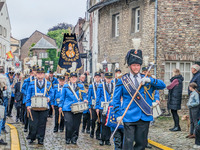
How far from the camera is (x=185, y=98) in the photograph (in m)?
17.2

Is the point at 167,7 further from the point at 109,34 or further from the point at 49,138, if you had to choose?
the point at 49,138

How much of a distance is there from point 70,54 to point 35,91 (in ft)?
39.7

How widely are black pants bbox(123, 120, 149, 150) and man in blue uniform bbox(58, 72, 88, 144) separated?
13.4 feet

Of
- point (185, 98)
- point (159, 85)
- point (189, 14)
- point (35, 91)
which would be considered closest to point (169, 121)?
point (185, 98)

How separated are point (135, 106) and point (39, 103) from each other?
402 cm

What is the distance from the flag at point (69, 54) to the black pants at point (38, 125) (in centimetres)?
1121

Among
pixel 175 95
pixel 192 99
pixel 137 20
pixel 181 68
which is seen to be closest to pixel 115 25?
pixel 137 20

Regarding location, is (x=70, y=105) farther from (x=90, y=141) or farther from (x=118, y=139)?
(x=118, y=139)

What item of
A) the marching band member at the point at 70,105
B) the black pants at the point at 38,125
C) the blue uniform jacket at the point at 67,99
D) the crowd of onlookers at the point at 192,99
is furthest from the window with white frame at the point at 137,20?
the black pants at the point at 38,125

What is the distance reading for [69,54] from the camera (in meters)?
21.6

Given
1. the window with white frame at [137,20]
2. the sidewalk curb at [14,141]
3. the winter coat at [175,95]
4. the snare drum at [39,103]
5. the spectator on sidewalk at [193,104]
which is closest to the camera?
the sidewalk curb at [14,141]

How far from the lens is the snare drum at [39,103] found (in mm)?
9227

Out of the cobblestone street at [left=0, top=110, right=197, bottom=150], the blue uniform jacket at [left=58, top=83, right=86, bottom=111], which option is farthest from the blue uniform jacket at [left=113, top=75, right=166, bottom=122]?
the blue uniform jacket at [left=58, top=83, right=86, bottom=111]

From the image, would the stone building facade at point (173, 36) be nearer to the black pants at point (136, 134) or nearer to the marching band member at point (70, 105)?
the marching band member at point (70, 105)
